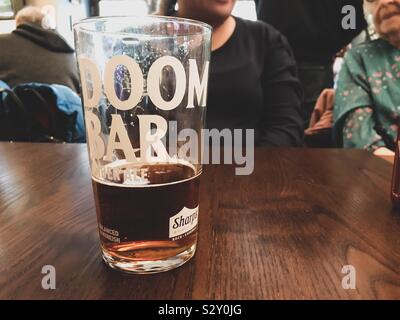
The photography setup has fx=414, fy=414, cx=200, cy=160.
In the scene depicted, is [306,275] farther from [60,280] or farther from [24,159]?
[24,159]

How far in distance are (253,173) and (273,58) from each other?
71 cm

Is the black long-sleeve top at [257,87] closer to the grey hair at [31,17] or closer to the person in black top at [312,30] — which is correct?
the person in black top at [312,30]

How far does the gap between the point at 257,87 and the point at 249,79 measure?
0.03 m

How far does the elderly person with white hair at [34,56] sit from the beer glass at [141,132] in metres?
1.99

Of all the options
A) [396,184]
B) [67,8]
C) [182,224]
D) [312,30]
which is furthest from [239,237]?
[67,8]

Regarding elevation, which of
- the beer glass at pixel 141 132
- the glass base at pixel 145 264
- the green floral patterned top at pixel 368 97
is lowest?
the green floral patterned top at pixel 368 97

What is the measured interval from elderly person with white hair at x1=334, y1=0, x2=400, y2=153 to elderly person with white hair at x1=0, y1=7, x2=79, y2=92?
1.45m

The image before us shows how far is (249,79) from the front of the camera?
1203 mm

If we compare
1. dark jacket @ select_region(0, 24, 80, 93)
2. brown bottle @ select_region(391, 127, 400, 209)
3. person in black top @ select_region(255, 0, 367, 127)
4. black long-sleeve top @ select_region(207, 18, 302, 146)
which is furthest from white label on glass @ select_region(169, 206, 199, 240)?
dark jacket @ select_region(0, 24, 80, 93)

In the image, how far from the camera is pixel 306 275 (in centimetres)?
34

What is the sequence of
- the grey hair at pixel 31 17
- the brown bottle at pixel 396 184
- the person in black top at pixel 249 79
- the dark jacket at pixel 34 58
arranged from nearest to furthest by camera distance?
the brown bottle at pixel 396 184 < the person in black top at pixel 249 79 < the dark jacket at pixel 34 58 < the grey hair at pixel 31 17

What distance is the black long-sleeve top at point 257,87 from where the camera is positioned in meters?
1.19

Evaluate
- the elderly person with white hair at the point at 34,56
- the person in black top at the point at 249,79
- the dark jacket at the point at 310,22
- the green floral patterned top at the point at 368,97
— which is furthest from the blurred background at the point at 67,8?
the green floral patterned top at the point at 368,97

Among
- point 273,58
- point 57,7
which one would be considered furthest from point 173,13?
point 57,7
